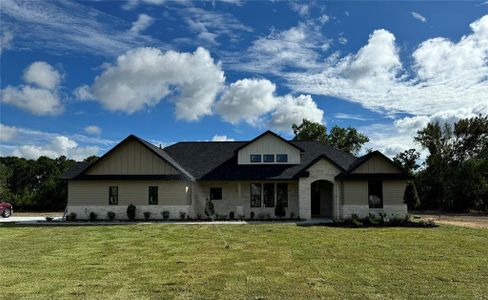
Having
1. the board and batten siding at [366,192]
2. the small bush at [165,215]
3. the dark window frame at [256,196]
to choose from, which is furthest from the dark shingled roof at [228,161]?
the small bush at [165,215]

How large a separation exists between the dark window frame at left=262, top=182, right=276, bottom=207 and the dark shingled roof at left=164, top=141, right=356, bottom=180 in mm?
998

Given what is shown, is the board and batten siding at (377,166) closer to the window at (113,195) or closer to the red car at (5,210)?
the window at (113,195)

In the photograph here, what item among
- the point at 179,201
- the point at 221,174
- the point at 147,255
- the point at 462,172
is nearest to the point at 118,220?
the point at 179,201

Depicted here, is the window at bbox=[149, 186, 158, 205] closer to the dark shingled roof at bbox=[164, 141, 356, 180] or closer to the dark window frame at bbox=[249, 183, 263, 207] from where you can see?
the dark shingled roof at bbox=[164, 141, 356, 180]

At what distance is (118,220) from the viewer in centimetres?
2664

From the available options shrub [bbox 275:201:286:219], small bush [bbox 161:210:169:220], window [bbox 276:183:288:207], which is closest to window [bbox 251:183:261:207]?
window [bbox 276:183:288:207]

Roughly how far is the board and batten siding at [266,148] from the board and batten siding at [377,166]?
5.24 metres

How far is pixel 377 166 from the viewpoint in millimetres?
25781

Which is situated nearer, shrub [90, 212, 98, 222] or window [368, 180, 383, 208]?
window [368, 180, 383, 208]

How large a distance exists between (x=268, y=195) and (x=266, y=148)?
3435 millimetres

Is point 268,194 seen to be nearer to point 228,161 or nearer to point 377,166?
point 228,161

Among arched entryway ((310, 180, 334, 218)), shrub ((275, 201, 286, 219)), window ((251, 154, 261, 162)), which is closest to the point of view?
shrub ((275, 201, 286, 219))

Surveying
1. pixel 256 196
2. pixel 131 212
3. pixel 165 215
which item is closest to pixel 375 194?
pixel 256 196

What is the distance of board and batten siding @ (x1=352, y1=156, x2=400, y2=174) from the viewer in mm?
25734
